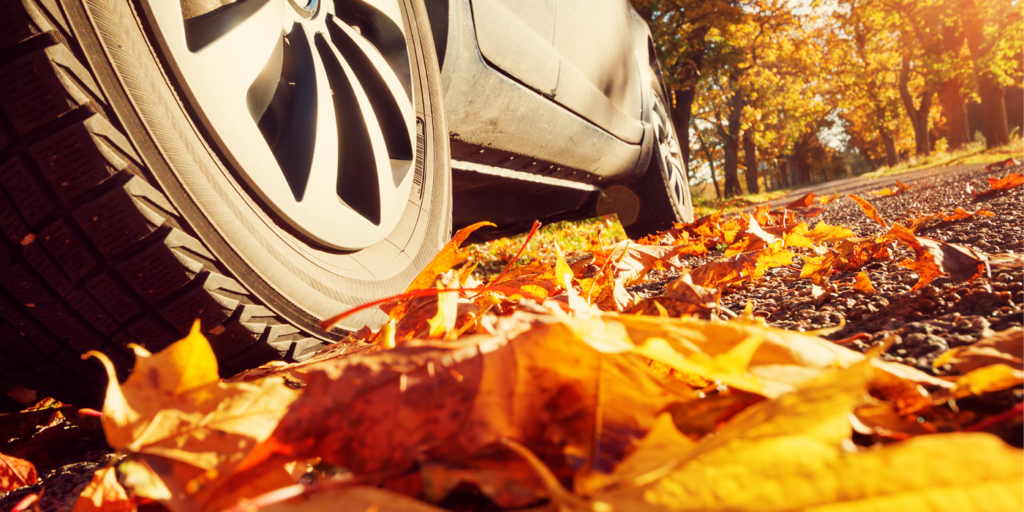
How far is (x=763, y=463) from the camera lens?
330 millimetres

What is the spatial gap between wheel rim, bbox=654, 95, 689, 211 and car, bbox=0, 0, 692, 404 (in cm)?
240

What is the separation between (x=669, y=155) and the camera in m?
4.57

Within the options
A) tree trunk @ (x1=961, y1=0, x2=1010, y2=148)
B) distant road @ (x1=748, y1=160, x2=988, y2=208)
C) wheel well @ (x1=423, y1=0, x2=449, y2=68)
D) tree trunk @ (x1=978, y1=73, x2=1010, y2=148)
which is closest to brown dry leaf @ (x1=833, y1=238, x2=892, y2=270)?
wheel well @ (x1=423, y1=0, x2=449, y2=68)

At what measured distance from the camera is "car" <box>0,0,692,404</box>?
3.10 ft

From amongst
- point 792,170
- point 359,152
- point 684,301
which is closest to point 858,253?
point 684,301

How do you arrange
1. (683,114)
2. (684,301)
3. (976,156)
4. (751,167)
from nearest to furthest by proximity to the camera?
(684,301), (683,114), (976,156), (751,167)

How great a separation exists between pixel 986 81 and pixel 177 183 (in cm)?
2483

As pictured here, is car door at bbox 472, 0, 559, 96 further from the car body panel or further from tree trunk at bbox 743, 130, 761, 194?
tree trunk at bbox 743, 130, 761, 194

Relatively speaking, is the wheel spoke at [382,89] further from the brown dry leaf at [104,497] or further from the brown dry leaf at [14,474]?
the brown dry leaf at [104,497]

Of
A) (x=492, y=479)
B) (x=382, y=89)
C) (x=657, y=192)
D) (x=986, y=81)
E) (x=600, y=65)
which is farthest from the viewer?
(x=986, y=81)

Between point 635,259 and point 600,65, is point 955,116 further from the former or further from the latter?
point 635,259

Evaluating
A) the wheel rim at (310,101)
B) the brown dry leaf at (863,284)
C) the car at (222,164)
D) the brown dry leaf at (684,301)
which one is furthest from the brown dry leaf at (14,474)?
the brown dry leaf at (863,284)

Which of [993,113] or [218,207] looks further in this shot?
[993,113]

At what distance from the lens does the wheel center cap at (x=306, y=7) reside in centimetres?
146
